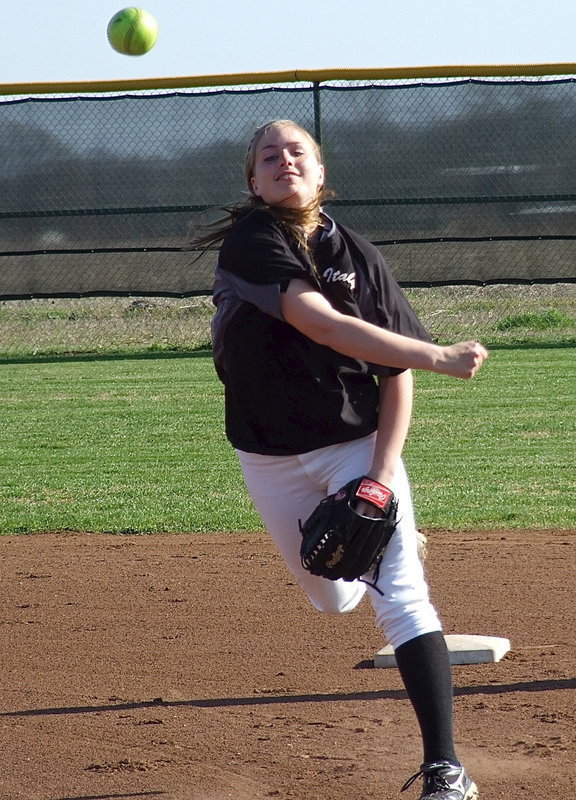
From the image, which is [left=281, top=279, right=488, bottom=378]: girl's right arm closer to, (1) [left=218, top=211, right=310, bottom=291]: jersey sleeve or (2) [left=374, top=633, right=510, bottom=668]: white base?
(1) [left=218, top=211, right=310, bottom=291]: jersey sleeve

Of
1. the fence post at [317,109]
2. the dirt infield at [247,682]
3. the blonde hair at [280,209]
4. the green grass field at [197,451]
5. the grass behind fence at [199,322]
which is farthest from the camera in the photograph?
the grass behind fence at [199,322]

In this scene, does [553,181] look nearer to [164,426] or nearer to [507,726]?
[164,426]

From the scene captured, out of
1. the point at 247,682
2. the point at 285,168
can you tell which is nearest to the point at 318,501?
the point at 285,168

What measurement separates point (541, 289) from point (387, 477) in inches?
441

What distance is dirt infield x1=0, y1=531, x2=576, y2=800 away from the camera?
2695 millimetres

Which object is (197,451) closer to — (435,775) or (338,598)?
(338,598)

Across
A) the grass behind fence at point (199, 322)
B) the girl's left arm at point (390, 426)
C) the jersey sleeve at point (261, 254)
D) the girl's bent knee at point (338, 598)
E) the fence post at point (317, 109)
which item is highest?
the fence post at point (317, 109)

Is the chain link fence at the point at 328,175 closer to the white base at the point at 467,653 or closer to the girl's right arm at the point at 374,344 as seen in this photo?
the white base at the point at 467,653

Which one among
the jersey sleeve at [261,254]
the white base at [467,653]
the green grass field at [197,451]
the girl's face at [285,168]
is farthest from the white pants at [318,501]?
the green grass field at [197,451]

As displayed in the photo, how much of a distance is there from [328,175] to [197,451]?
5.48 meters

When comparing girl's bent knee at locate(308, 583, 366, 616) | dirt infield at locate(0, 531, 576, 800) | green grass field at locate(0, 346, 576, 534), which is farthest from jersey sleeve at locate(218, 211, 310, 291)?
green grass field at locate(0, 346, 576, 534)

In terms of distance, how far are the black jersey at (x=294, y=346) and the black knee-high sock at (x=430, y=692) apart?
501 millimetres

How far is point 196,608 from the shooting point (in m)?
4.27

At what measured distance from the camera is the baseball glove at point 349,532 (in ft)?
7.84
